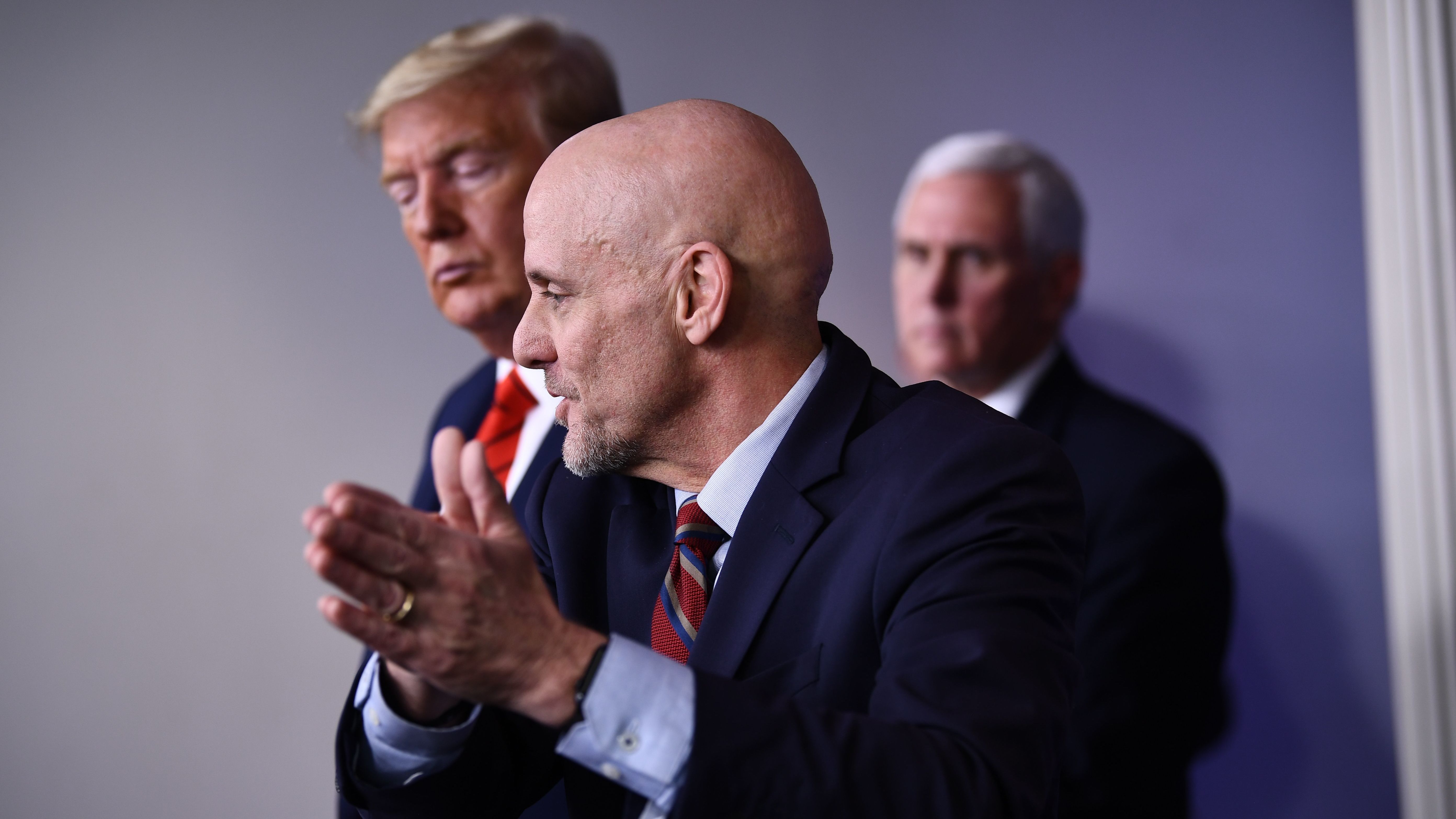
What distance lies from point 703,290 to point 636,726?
1.44 feet

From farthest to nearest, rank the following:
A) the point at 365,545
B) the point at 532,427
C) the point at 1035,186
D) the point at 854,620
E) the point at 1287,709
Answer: the point at 1035,186
the point at 1287,709
the point at 532,427
the point at 854,620
the point at 365,545

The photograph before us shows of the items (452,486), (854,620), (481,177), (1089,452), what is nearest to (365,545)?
(452,486)

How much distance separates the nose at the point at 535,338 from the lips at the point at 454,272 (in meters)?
0.73

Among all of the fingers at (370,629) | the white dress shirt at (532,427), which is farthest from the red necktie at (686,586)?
the white dress shirt at (532,427)

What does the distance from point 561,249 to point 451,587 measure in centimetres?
43

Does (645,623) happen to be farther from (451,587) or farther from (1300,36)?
(1300,36)

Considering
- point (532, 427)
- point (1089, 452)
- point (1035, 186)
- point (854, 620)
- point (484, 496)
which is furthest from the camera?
point (1035, 186)

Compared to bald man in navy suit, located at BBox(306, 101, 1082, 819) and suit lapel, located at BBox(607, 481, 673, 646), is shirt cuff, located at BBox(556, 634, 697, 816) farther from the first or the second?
suit lapel, located at BBox(607, 481, 673, 646)

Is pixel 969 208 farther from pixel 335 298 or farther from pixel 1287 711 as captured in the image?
pixel 335 298

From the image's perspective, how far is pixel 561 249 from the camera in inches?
42.3

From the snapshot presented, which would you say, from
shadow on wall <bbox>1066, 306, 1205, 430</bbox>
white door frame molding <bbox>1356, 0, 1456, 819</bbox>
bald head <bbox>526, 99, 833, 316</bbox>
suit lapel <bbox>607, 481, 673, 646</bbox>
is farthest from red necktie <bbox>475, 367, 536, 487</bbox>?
white door frame molding <bbox>1356, 0, 1456, 819</bbox>

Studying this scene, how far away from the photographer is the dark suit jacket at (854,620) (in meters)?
0.78

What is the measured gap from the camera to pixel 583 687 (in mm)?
772

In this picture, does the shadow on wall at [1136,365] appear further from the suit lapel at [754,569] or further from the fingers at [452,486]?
the fingers at [452,486]
